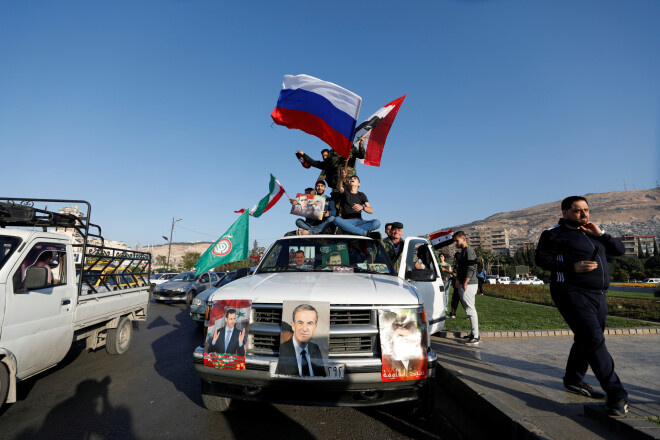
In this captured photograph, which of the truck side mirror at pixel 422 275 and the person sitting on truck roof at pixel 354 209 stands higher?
the person sitting on truck roof at pixel 354 209

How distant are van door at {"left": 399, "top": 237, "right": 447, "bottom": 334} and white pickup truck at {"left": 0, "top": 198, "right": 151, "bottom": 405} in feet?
14.4

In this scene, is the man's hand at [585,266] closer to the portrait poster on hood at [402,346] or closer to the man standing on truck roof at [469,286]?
the portrait poster on hood at [402,346]

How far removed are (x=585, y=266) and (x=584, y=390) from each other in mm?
1295

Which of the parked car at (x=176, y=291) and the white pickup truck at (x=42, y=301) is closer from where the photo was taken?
the white pickup truck at (x=42, y=301)

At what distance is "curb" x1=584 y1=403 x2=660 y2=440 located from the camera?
7.62ft

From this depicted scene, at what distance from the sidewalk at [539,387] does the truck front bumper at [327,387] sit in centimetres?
88

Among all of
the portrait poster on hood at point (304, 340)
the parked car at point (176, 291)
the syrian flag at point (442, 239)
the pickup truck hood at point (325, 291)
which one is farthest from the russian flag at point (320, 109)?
the parked car at point (176, 291)

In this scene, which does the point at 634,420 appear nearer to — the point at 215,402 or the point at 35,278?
the point at 215,402

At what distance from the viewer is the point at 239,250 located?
9516 mm

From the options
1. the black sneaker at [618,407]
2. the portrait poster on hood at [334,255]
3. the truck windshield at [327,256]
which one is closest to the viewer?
the black sneaker at [618,407]

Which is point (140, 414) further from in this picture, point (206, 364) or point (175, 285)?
point (175, 285)

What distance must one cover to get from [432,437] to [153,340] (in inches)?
259

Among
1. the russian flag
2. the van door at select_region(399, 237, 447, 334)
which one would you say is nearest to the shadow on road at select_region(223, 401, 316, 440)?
the van door at select_region(399, 237, 447, 334)

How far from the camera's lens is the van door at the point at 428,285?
527 centimetres
